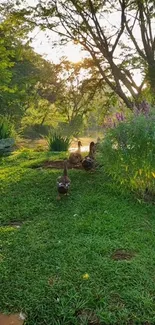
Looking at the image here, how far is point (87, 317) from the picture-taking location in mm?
1685

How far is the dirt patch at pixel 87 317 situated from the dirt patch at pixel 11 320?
30 centimetres

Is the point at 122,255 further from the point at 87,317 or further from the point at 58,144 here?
the point at 58,144

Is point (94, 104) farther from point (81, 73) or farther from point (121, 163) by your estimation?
point (121, 163)

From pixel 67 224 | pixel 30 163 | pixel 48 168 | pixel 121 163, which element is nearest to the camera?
pixel 67 224

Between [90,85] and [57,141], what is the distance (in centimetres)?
191

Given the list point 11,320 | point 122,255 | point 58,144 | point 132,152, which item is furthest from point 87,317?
point 58,144

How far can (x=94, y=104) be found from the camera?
8758 millimetres

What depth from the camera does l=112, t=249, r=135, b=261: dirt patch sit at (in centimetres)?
228

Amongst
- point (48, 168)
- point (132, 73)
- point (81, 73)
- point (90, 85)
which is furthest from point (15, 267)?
point (81, 73)

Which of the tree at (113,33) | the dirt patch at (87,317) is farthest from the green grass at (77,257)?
the tree at (113,33)

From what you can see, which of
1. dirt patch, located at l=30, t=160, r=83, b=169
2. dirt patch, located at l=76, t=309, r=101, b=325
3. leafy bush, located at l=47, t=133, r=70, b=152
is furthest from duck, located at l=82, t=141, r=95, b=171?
leafy bush, located at l=47, t=133, r=70, b=152

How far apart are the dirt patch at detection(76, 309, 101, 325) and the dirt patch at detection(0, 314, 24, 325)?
0.99 feet

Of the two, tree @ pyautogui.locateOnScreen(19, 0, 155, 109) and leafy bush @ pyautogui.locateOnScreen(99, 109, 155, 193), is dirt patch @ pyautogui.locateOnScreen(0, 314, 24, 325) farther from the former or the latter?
tree @ pyautogui.locateOnScreen(19, 0, 155, 109)

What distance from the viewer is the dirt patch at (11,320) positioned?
5.38 ft
